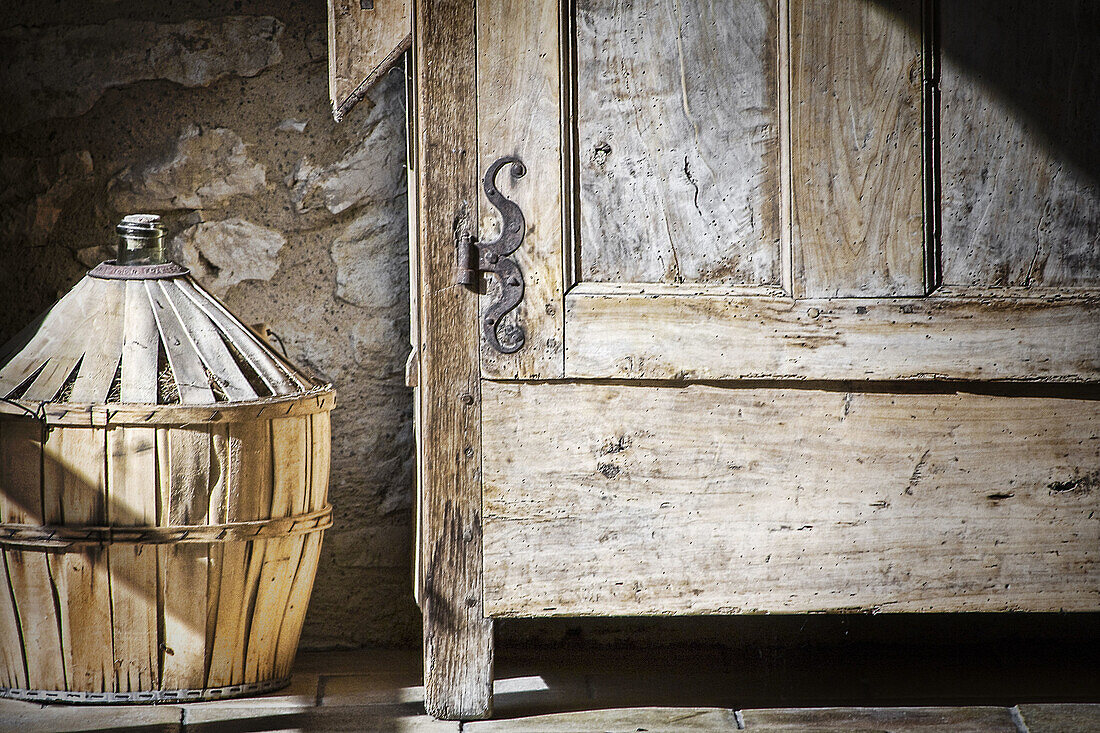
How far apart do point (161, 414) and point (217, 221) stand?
68 centimetres

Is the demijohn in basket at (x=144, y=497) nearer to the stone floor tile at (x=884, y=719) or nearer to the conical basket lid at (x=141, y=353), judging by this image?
the conical basket lid at (x=141, y=353)

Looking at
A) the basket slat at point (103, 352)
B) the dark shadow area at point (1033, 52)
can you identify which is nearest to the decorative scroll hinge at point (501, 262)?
the basket slat at point (103, 352)

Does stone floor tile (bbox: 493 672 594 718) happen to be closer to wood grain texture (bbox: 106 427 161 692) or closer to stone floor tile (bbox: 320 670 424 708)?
stone floor tile (bbox: 320 670 424 708)

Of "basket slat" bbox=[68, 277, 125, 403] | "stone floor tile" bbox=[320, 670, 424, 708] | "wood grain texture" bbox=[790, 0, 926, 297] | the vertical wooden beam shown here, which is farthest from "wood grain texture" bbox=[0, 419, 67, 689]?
"wood grain texture" bbox=[790, 0, 926, 297]

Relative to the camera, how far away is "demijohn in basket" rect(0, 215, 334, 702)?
1920 mm

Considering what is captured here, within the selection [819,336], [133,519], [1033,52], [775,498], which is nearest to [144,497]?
[133,519]

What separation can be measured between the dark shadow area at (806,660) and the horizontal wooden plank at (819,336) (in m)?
0.74

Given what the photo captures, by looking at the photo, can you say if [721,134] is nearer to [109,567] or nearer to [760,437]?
[760,437]

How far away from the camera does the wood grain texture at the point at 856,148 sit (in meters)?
1.91

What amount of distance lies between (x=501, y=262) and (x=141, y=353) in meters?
0.74

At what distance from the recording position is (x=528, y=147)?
1929mm

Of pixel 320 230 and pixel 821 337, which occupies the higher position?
pixel 320 230

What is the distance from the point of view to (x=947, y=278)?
6.43 feet

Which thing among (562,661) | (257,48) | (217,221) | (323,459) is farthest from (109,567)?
(257,48)
